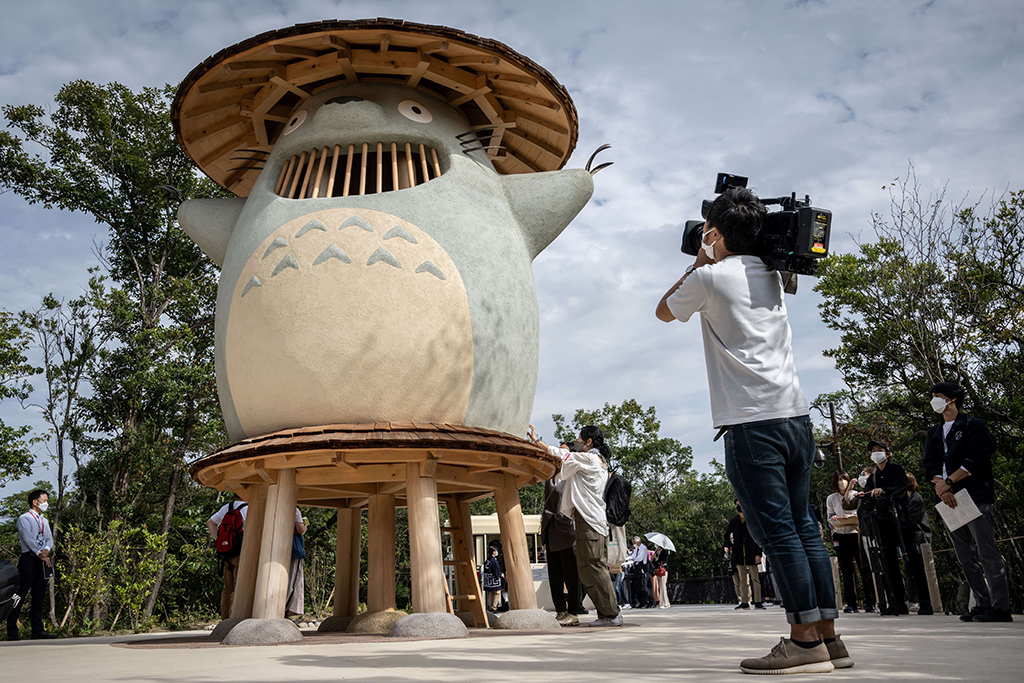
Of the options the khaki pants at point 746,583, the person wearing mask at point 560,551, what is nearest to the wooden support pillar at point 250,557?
the person wearing mask at point 560,551

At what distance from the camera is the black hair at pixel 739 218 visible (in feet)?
13.7

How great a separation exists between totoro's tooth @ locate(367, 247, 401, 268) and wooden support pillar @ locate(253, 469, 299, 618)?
7.23 feet

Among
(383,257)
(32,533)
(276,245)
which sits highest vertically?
(276,245)

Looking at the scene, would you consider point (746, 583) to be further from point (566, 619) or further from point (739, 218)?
point (739, 218)

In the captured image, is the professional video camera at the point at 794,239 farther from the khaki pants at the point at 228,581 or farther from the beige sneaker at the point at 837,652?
the khaki pants at the point at 228,581

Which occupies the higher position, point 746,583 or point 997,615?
point 746,583

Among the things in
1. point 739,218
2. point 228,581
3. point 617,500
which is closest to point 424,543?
point 617,500

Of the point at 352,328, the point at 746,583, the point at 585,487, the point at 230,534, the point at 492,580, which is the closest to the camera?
the point at 352,328

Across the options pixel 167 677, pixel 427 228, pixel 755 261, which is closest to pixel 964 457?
pixel 755 261

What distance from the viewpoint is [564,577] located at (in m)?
9.30

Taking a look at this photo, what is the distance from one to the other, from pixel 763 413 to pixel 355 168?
649 centimetres

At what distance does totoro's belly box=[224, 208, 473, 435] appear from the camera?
7441 mm

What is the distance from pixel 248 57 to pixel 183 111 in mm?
1348

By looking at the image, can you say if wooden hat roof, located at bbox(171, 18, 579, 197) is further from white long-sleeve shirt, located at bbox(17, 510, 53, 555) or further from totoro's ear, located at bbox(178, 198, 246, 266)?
white long-sleeve shirt, located at bbox(17, 510, 53, 555)
